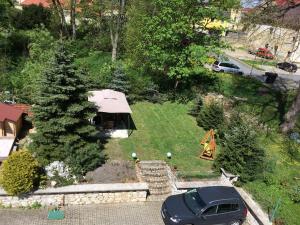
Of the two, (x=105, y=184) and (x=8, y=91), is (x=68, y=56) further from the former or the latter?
(x=8, y=91)

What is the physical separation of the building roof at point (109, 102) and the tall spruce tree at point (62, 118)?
3.36 metres

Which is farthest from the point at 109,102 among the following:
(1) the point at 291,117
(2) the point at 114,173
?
(1) the point at 291,117

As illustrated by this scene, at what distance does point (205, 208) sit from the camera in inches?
625

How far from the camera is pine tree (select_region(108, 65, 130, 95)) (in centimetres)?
2809

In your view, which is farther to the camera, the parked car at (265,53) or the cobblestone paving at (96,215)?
the parked car at (265,53)

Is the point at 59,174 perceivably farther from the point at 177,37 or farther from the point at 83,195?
the point at 177,37

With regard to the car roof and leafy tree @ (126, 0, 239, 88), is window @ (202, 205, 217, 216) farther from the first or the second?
leafy tree @ (126, 0, 239, 88)

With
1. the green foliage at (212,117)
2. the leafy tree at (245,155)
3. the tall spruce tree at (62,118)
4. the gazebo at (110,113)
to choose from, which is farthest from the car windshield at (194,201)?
the green foliage at (212,117)

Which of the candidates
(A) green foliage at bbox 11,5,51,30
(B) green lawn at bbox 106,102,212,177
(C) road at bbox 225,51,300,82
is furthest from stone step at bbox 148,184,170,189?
(A) green foliage at bbox 11,5,51,30

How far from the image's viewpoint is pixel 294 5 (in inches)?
875

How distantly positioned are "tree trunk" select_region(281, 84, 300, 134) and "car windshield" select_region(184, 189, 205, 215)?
12.1 meters

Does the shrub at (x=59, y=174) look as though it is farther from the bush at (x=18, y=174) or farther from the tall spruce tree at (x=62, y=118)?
the bush at (x=18, y=174)

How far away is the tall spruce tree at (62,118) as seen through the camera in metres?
18.1

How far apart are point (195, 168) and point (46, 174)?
28.3 feet
